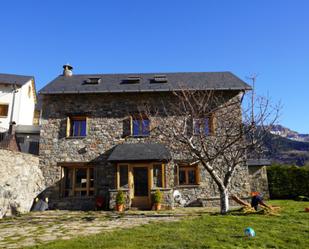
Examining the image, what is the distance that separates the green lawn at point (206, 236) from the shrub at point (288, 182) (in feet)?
30.0

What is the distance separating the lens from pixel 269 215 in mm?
8711

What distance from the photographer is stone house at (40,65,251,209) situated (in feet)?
43.8

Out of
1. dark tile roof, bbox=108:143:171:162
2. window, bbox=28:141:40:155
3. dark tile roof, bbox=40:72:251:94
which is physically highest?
dark tile roof, bbox=40:72:251:94

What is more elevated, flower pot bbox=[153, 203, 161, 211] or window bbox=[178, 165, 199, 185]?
window bbox=[178, 165, 199, 185]

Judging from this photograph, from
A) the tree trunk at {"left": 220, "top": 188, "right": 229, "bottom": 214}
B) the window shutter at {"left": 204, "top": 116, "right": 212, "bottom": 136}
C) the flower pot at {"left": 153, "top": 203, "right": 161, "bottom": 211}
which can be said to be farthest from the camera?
the window shutter at {"left": 204, "top": 116, "right": 212, "bottom": 136}

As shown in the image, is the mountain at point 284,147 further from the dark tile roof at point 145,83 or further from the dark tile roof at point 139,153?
the dark tile roof at point 139,153

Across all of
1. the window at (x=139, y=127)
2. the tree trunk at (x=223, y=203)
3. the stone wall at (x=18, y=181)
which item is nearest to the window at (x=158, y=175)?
the window at (x=139, y=127)

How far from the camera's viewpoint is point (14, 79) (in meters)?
24.0

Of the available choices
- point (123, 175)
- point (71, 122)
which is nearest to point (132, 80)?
point (71, 122)

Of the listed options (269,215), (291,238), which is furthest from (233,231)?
(269,215)

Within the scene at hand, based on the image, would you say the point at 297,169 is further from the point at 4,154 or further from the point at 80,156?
the point at 4,154

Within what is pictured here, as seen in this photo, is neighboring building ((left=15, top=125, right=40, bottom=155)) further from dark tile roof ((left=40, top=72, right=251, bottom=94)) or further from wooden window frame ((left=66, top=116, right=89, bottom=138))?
dark tile roof ((left=40, top=72, right=251, bottom=94))

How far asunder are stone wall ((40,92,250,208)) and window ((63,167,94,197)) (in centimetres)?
47

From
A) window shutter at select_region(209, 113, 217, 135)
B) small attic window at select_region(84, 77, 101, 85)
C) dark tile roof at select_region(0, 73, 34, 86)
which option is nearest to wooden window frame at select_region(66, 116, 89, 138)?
small attic window at select_region(84, 77, 101, 85)
